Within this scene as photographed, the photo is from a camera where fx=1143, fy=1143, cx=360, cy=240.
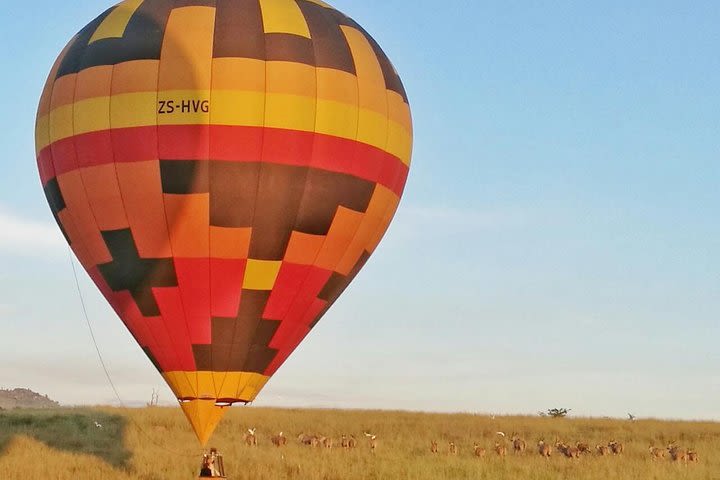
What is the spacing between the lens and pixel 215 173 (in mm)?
20391

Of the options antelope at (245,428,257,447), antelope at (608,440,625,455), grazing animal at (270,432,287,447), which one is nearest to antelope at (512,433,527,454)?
antelope at (608,440,625,455)

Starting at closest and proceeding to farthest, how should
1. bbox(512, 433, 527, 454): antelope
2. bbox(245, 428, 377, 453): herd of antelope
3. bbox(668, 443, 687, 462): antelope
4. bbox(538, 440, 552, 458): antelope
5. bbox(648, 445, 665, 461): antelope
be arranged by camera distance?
bbox(668, 443, 687, 462): antelope → bbox(648, 445, 665, 461): antelope → bbox(538, 440, 552, 458): antelope → bbox(245, 428, 377, 453): herd of antelope → bbox(512, 433, 527, 454): antelope

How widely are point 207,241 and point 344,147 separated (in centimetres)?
311

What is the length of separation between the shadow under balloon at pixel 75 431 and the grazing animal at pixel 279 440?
4.04 metres

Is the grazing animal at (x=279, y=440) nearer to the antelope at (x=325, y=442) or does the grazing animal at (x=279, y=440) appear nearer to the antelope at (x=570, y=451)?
the antelope at (x=325, y=442)

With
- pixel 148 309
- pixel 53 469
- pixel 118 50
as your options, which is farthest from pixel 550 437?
pixel 118 50

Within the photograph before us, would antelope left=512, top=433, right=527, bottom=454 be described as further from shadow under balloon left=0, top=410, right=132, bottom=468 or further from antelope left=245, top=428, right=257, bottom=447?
shadow under balloon left=0, top=410, right=132, bottom=468

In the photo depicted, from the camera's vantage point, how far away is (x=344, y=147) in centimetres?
2134

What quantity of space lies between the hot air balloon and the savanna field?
5.87 m

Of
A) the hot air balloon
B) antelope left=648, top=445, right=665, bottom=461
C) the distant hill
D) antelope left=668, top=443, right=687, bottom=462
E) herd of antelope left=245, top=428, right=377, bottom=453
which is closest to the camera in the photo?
the hot air balloon

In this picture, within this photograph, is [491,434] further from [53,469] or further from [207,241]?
[207,241]

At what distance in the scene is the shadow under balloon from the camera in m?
31.2

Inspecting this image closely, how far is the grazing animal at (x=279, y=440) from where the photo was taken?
31273 millimetres

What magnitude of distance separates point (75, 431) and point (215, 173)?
17.3 metres
